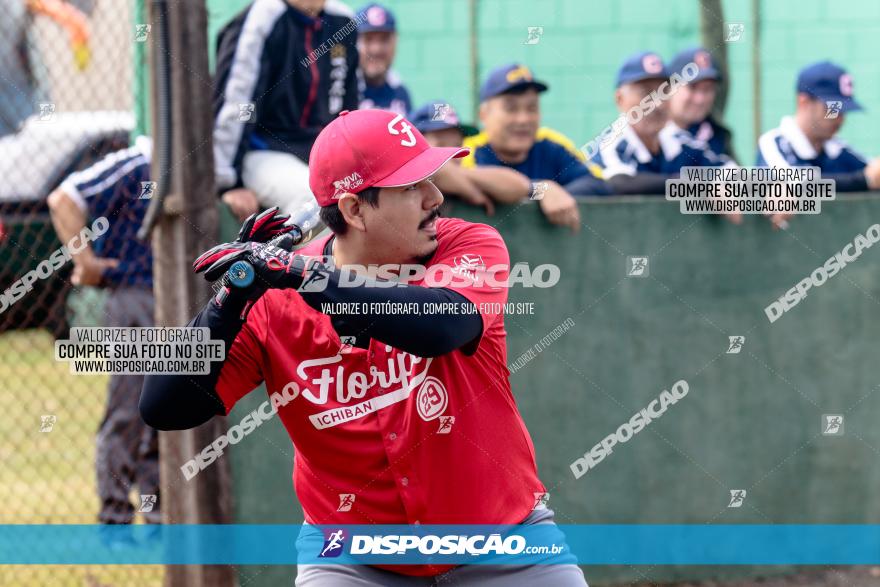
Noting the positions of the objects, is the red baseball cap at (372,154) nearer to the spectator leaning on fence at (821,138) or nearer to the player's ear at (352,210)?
the player's ear at (352,210)

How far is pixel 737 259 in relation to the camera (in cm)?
538

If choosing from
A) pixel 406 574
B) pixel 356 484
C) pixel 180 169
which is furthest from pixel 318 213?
pixel 180 169

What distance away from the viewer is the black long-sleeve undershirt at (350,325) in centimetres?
270

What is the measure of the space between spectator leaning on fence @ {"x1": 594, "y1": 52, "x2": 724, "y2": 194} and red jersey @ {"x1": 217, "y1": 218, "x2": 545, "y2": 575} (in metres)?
2.50

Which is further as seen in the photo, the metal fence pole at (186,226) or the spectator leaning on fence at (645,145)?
the spectator leaning on fence at (645,145)

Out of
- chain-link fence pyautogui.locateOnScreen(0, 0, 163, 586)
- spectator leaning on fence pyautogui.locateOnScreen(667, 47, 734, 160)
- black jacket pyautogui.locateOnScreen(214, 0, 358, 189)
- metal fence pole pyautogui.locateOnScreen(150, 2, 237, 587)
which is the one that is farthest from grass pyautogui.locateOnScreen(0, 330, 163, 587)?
spectator leaning on fence pyautogui.locateOnScreen(667, 47, 734, 160)

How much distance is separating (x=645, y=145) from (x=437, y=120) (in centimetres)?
109

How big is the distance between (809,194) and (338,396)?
3122 millimetres

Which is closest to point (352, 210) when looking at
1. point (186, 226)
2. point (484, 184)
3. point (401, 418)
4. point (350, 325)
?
point (350, 325)

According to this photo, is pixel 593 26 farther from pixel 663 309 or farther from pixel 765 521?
pixel 765 521

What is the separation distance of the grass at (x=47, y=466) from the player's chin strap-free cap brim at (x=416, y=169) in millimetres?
2797

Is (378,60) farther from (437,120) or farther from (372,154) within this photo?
(372,154)

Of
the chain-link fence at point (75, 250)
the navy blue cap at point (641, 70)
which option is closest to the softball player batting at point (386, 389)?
the chain-link fence at point (75, 250)

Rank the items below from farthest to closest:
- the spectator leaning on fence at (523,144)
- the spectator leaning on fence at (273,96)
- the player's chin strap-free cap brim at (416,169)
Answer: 1. the spectator leaning on fence at (523,144)
2. the spectator leaning on fence at (273,96)
3. the player's chin strap-free cap brim at (416,169)
